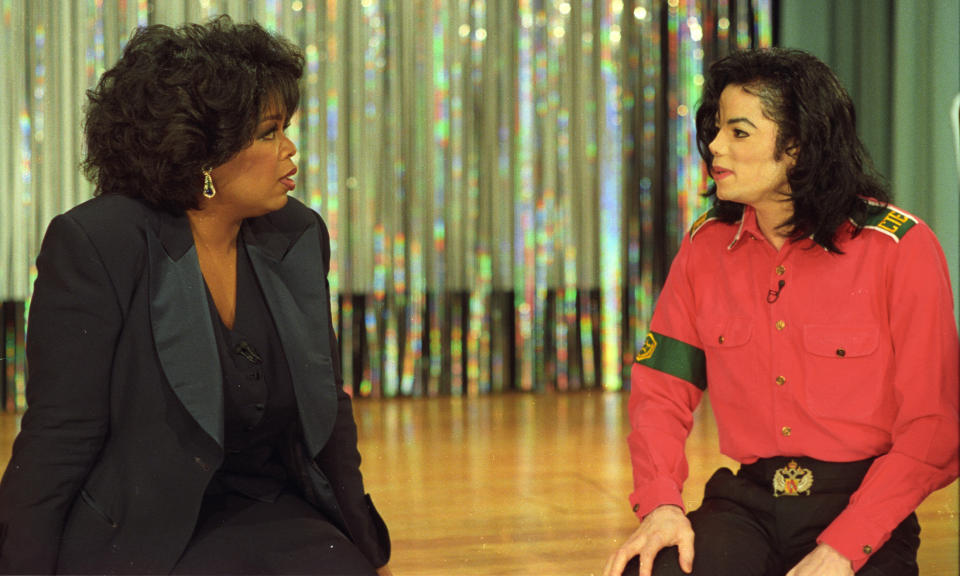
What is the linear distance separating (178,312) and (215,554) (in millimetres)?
380

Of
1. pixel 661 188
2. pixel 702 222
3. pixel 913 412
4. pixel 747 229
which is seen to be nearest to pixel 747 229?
pixel 747 229


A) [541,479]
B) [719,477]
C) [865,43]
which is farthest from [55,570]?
[865,43]

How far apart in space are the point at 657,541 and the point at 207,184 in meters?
0.93

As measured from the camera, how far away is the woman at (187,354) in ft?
5.59

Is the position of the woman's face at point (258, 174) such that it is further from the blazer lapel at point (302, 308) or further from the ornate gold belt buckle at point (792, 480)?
the ornate gold belt buckle at point (792, 480)

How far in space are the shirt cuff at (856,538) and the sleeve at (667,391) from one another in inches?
10.6

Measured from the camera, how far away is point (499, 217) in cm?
525

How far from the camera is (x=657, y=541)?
180cm

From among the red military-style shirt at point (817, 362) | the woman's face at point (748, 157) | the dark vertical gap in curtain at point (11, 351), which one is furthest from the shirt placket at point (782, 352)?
the dark vertical gap in curtain at point (11, 351)

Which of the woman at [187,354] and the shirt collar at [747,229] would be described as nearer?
the woman at [187,354]

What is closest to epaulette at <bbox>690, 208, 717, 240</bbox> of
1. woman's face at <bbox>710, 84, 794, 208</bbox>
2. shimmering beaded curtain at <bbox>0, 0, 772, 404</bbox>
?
woman's face at <bbox>710, 84, 794, 208</bbox>

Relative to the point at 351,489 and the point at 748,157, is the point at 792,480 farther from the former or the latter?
the point at 351,489

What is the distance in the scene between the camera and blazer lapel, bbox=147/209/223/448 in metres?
1.76

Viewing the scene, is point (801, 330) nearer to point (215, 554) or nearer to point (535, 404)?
point (215, 554)
